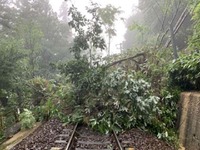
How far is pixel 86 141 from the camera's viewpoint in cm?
766

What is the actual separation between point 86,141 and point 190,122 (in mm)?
3451

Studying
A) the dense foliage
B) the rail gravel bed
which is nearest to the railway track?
the rail gravel bed

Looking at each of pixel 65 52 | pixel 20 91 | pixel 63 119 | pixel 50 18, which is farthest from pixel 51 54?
pixel 63 119

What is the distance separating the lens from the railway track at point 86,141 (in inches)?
278

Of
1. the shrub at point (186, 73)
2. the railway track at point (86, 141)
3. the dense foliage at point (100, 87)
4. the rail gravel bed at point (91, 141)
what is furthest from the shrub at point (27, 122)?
the shrub at point (186, 73)

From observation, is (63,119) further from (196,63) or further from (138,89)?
(196,63)

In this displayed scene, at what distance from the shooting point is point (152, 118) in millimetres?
9469

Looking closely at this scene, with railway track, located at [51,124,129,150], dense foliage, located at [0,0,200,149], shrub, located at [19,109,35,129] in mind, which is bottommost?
railway track, located at [51,124,129,150]

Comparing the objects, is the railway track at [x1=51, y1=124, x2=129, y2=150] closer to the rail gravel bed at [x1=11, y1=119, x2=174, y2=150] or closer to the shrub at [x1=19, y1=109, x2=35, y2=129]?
the rail gravel bed at [x1=11, y1=119, x2=174, y2=150]

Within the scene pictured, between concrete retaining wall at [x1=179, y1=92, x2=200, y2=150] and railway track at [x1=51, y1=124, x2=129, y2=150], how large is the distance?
7.69ft

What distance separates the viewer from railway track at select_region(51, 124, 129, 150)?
23.2 ft

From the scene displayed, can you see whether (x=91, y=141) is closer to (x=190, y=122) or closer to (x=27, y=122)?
(x=190, y=122)

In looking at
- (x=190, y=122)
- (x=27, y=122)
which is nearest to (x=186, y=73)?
(x=190, y=122)

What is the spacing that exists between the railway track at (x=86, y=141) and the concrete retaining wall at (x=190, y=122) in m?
2.34
